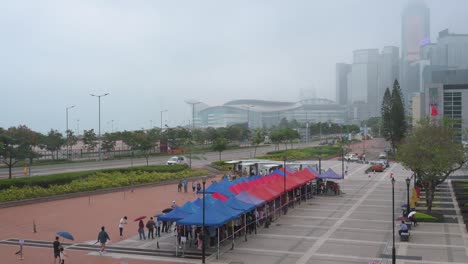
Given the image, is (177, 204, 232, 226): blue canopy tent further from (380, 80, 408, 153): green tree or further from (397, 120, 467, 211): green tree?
(380, 80, 408, 153): green tree

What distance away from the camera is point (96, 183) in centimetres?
4153

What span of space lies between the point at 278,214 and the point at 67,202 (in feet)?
52.3

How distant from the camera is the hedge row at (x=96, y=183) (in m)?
35.6

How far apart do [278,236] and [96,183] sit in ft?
70.9

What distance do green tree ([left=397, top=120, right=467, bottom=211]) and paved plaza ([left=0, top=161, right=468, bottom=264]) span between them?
9.98 feet

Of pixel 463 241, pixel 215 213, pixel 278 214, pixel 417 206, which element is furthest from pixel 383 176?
pixel 215 213

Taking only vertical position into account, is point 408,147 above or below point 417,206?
above

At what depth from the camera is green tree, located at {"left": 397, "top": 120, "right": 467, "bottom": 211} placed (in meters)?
31.5

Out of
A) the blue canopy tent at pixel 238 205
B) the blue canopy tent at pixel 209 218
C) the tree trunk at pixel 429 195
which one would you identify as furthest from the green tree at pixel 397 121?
the blue canopy tent at pixel 209 218

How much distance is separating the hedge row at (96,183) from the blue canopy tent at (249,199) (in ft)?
59.6

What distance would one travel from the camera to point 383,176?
56094 mm

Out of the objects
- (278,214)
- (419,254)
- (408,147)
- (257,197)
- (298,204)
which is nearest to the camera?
(419,254)

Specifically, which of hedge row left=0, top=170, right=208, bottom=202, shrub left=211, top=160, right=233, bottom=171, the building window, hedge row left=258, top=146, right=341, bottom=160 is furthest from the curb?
the building window

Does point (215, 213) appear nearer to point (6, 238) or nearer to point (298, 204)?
point (6, 238)
